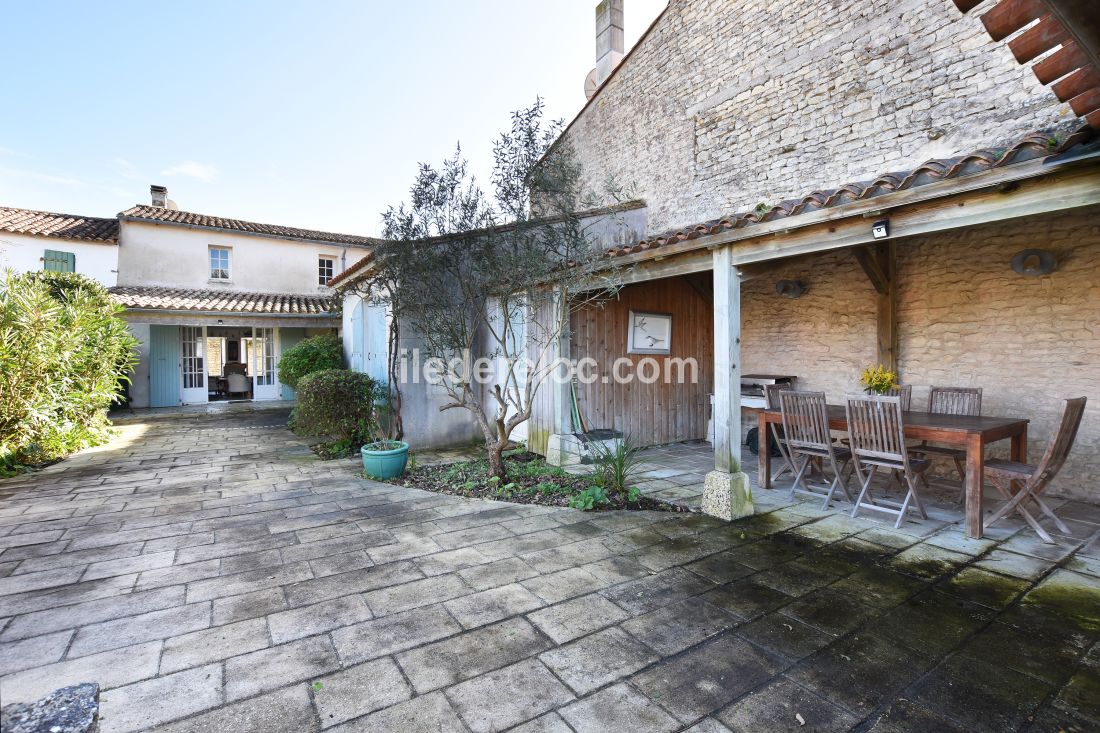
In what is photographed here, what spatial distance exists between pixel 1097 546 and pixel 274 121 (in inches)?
571

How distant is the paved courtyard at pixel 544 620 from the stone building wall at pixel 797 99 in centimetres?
388

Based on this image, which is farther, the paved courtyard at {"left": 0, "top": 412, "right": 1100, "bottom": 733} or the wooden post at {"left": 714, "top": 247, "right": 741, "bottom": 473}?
the wooden post at {"left": 714, "top": 247, "right": 741, "bottom": 473}

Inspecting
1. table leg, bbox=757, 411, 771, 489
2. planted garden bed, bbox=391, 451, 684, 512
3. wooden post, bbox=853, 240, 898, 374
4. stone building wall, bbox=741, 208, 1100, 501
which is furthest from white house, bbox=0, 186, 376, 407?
wooden post, bbox=853, 240, 898, 374

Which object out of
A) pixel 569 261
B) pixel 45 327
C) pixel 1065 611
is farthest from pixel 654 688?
pixel 45 327

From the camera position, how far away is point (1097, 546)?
3.15m

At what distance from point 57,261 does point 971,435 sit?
17464 mm

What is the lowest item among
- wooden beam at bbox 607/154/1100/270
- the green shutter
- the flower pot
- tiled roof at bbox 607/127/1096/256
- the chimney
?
the flower pot

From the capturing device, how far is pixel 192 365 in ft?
40.0

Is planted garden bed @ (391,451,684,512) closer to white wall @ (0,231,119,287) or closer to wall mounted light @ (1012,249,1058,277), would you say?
wall mounted light @ (1012,249,1058,277)

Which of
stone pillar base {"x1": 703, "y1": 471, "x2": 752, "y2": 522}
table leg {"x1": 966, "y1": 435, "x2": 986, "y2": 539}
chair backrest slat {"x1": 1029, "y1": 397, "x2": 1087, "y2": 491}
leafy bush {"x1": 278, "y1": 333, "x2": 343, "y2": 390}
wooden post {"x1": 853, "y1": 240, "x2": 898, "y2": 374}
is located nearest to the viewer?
chair backrest slat {"x1": 1029, "y1": 397, "x2": 1087, "y2": 491}

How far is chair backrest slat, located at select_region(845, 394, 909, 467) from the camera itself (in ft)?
11.7

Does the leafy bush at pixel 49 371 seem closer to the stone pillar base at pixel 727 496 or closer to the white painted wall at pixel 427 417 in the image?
the white painted wall at pixel 427 417

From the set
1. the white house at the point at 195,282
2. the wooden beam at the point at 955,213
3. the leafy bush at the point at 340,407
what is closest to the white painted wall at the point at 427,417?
the leafy bush at the point at 340,407

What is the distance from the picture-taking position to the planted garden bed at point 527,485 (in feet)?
13.6
